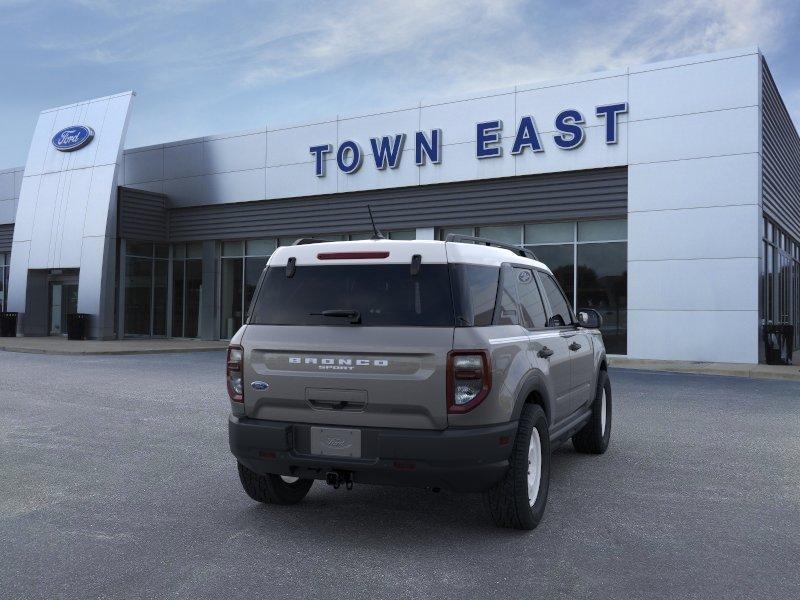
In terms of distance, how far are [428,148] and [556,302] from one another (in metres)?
15.8

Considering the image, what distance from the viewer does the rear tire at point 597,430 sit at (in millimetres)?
7230

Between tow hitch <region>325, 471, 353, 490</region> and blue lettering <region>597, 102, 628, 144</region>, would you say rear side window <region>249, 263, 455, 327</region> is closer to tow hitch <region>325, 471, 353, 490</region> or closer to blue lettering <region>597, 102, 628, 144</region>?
tow hitch <region>325, 471, 353, 490</region>

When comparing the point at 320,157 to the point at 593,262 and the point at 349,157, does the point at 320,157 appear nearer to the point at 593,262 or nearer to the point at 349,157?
the point at 349,157

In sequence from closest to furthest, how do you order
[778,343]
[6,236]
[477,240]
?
[477,240]
[778,343]
[6,236]

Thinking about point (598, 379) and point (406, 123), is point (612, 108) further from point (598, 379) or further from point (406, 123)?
point (598, 379)

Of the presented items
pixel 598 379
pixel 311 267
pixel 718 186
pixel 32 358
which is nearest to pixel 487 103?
pixel 718 186

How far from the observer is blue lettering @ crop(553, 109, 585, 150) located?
63.5 ft

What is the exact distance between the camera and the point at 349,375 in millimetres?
4652

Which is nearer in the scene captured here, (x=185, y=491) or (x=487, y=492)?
(x=487, y=492)

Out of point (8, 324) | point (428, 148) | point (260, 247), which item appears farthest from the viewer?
point (8, 324)

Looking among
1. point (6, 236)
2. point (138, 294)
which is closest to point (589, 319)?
point (138, 294)

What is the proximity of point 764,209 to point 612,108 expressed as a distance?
4.34m

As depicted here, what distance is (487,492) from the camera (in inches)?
190

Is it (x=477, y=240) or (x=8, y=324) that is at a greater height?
(x=477, y=240)
